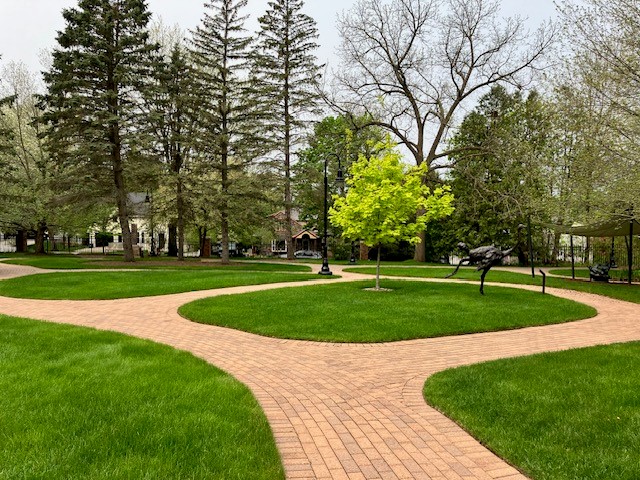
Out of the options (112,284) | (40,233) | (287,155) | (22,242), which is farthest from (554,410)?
(22,242)

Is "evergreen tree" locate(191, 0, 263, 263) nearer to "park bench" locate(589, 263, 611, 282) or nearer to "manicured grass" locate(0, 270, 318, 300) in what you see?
"manicured grass" locate(0, 270, 318, 300)

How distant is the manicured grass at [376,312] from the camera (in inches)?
318

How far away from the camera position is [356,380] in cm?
539

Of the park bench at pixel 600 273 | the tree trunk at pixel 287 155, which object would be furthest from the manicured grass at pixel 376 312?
the tree trunk at pixel 287 155

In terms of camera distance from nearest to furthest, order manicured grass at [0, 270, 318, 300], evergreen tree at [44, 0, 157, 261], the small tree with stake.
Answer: the small tree with stake, manicured grass at [0, 270, 318, 300], evergreen tree at [44, 0, 157, 261]

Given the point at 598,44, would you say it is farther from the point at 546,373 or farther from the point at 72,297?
the point at 72,297

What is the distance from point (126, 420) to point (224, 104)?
2361 cm

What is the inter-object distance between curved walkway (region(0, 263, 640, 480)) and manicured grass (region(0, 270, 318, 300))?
80.7 inches

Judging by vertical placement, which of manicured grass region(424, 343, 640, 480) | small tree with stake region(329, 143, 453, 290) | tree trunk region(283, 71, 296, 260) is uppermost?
tree trunk region(283, 71, 296, 260)

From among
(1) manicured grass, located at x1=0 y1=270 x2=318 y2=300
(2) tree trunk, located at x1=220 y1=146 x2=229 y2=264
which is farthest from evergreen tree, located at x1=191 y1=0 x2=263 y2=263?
(1) manicured grass, located at x1=0 y1=270 x2=318 y2=300

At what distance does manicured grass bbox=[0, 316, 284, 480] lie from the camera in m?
3.06

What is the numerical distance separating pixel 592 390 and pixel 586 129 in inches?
349

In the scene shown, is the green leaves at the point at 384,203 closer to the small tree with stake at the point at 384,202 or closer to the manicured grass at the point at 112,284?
the small tree with stake at the point at 384,202

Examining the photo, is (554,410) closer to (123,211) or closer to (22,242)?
(123,211)
